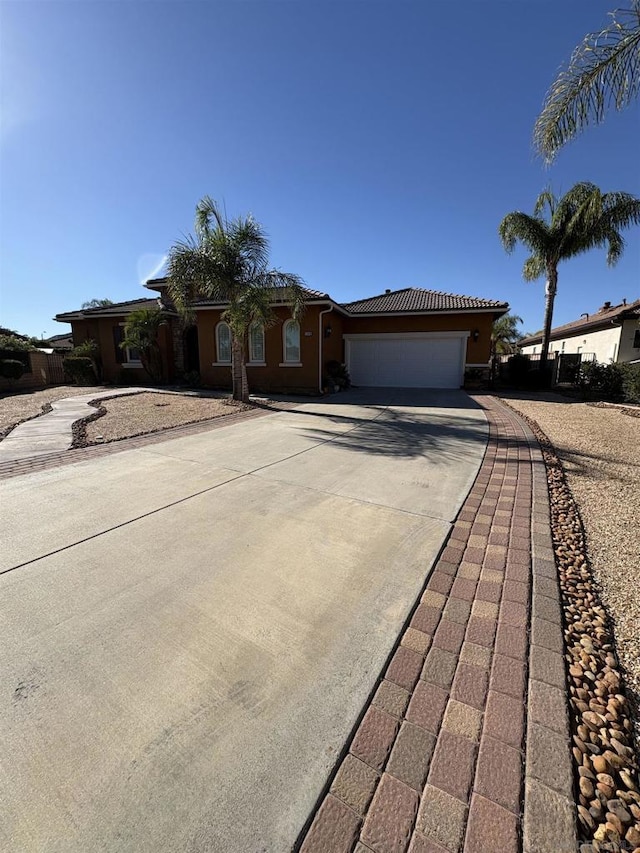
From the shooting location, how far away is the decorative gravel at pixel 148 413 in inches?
298

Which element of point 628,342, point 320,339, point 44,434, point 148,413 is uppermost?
point 628,342

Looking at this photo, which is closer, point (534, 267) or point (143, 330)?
A: point (143, 330)

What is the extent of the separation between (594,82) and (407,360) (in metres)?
10.6

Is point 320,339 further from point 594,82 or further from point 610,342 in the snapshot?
point 610,342

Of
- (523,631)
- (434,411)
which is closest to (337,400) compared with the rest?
(434,411)

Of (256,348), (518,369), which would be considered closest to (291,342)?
(256,348)

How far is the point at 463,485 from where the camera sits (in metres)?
4.73

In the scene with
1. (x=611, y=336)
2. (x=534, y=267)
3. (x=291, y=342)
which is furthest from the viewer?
(x=611, y=336)

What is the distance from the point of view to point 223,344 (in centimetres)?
1573

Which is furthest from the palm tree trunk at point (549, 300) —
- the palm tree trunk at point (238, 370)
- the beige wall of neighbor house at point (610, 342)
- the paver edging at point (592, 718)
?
the paver edging at point (592, 718)

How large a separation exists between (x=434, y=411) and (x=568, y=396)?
8.33 metres

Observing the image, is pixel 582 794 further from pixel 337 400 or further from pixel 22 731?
pixel 337 400

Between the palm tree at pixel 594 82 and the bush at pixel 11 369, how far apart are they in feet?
62.9

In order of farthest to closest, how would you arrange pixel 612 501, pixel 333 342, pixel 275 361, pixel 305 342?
pixel 333 342, pixel 275 361, pixel 305 342, pixel 612 501
